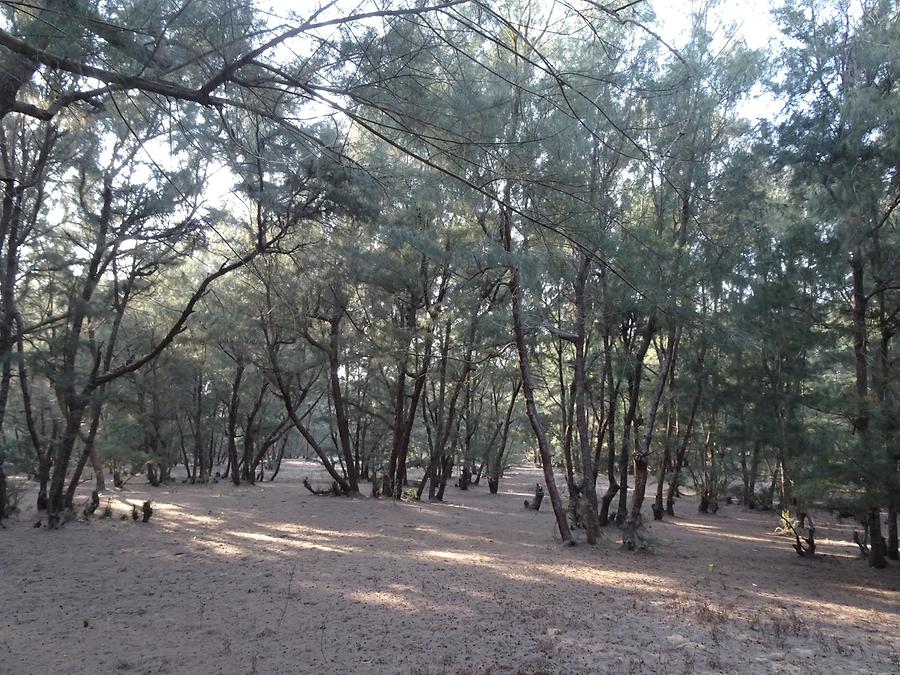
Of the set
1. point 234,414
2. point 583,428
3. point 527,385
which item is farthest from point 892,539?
point 234,414

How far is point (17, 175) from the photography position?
7.72m

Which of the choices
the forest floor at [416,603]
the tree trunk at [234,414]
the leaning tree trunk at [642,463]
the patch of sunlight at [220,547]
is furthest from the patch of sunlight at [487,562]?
the tree trunk at [234,414]

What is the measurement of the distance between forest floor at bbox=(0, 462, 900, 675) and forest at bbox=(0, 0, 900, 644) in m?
1.10

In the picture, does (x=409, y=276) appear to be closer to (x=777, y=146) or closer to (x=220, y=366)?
(x=777, y=146)

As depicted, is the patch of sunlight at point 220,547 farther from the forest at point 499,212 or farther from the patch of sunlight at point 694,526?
the patch of sunlight at point 694,526

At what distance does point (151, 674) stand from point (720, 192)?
286 inches

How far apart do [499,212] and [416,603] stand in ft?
16.0

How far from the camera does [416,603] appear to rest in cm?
573

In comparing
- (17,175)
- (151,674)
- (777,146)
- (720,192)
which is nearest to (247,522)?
(17,175)

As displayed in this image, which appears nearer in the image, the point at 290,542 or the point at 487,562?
the point at 487,562

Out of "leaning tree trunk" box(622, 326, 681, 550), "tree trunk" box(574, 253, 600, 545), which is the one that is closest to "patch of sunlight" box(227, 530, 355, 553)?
"tree trunk" box(574, 253, 600, 545)

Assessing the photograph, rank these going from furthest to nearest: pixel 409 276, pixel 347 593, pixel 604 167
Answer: pixel 409 276, pixel 604 167, pixel 347 593

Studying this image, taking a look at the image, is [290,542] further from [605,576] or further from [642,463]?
[642,463]

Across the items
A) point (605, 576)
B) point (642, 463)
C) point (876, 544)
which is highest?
point (642, 463)
